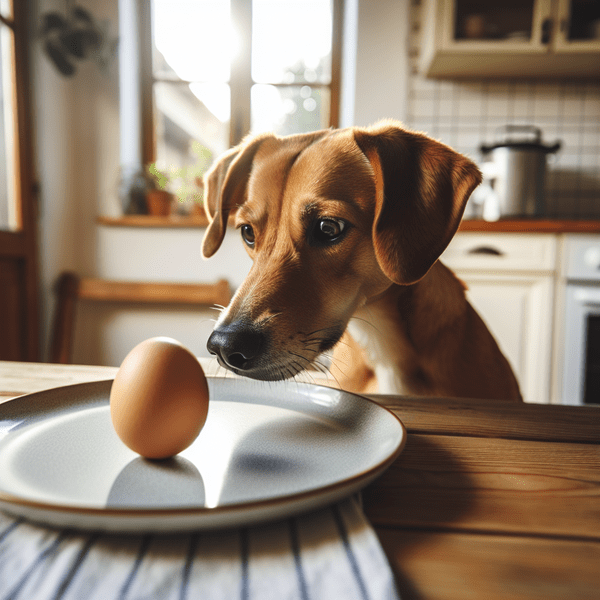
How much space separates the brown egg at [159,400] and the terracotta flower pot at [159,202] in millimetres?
2483

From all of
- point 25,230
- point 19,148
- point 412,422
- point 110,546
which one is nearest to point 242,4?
point 19,148

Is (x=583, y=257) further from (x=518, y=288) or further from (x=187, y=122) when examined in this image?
(x=187, y=122)

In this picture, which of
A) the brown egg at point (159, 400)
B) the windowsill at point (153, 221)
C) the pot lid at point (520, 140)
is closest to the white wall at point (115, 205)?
the windowsill at point (153, 221)

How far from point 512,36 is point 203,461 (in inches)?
112

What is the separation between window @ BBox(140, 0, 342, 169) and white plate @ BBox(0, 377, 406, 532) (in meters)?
2.65

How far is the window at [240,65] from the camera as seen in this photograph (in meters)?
2.98

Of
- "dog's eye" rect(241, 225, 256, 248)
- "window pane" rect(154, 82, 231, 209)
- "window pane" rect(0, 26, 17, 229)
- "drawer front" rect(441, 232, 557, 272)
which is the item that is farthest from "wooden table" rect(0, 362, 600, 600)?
→ "window pane" rect(154, 82, 231, 209)

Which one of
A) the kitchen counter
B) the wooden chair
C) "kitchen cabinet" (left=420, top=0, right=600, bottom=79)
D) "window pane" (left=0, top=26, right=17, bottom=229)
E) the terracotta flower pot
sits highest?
"kitchen cabinet" (left=420, top=0, right=600, bottom=79)

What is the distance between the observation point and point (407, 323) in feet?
3.05

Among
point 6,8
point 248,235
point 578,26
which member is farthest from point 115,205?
point 578,26

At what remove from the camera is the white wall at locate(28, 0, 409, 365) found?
2717 millimetres

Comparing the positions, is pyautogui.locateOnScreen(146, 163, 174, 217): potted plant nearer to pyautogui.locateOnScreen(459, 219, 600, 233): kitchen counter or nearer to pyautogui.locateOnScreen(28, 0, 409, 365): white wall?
pyautogui.locateOnScreen(28, 0, 409, 365): white wall

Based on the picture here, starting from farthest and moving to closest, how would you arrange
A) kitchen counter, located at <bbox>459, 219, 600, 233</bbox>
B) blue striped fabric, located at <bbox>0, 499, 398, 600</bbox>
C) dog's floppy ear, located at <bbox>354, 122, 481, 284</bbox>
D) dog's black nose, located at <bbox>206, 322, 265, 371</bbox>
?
kitchen counter, located at <bbox>459, 219, 600, 233</bbox> < dog's floppy ear, located at <bbox>354, 122, 481, 284</bbox> < dog's black nose, located at <bbox>206, 322, 265, 371</bbox> < blue striped fabric, located at <bbox>0, 499, 398, 600</bbox>

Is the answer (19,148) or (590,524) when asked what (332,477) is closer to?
(590,524)
